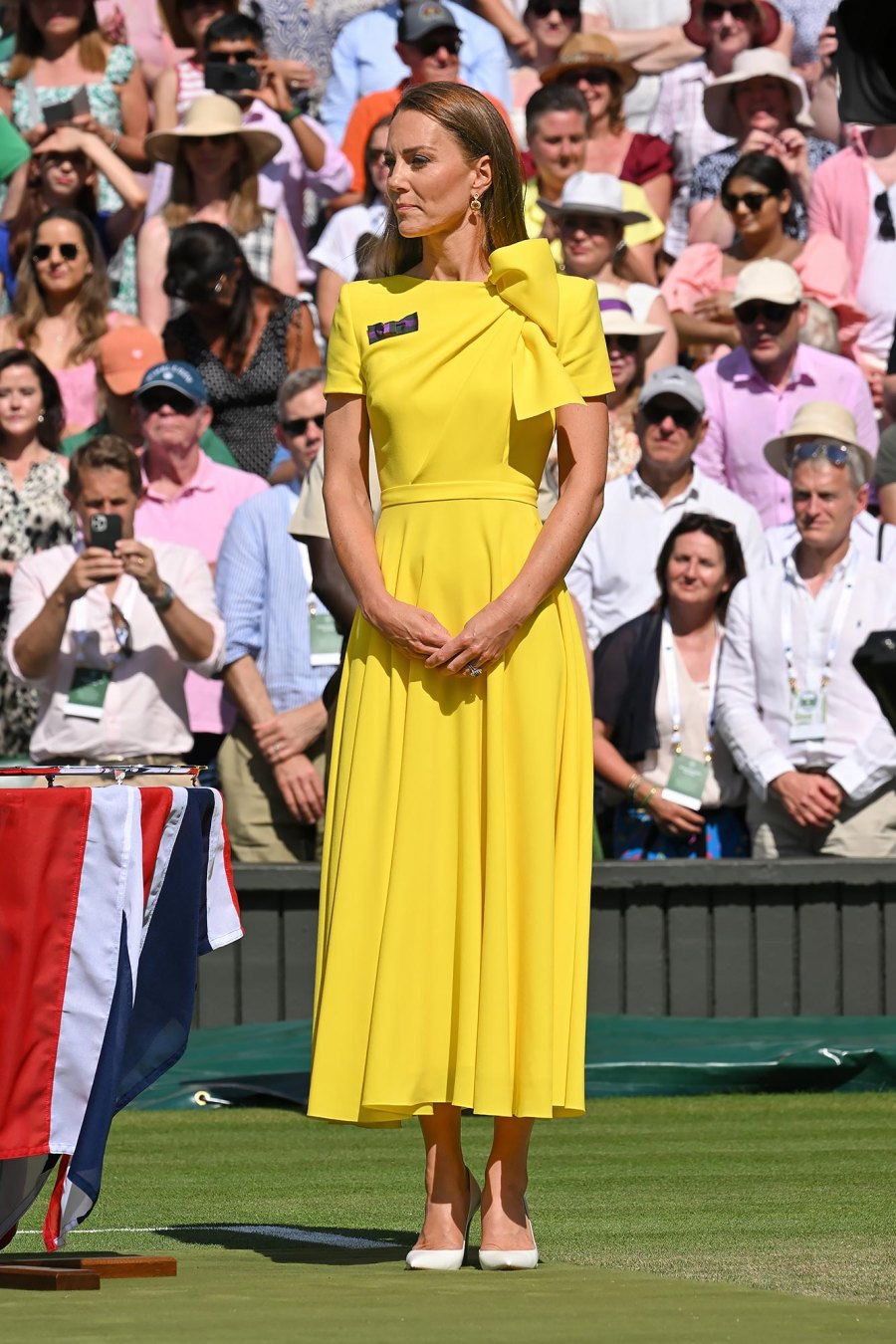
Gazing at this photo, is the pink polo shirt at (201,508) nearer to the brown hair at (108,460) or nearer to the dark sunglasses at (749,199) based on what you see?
the brown hair at (108,460)

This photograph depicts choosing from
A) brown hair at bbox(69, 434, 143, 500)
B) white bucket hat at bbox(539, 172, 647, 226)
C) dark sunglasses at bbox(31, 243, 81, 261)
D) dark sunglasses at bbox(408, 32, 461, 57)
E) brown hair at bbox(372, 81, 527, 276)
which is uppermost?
dark sunglasses at bbox(408, 32, 461, 57)

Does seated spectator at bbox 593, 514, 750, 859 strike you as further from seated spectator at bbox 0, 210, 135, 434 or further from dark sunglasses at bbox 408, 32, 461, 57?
dark sunglasses at bbox 408, 32, 461, 57

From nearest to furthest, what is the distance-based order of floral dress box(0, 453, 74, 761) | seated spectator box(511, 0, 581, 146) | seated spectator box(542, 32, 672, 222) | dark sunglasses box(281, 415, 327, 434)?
floral dress box(0, 453, 74, 761) → dark sunglasses box(281, 415, 327, 434) → seated spectator box(542, 32, 672, 222) → seated spectator box(511, 0, 581, 146)

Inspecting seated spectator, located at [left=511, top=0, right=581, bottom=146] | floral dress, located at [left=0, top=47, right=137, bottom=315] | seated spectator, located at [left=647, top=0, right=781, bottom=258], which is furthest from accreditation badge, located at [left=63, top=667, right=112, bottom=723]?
seated spectator, located at [left=511, top=0, right=581, bottom=146]

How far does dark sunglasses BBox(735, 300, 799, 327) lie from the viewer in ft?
38.8

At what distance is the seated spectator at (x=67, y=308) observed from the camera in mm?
12445

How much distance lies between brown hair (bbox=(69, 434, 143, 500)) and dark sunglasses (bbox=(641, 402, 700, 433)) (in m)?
2.26

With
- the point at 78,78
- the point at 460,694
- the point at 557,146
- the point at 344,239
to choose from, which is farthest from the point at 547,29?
the point at 460,694

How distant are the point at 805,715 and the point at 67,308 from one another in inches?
182

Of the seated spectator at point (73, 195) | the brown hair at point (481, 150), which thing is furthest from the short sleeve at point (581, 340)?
the seated spectator at point (73, 195)

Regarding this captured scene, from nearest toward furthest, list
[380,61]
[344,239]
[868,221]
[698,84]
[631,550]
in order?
[631,550] → [868,221] → [344,239] → [698,84] → [380,61]

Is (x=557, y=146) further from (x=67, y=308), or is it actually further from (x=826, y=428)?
(x=826, y=428)

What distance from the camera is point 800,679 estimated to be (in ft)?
33.3

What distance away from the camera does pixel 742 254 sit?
13188mm
